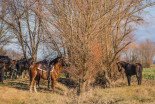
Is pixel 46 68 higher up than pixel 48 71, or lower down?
higher up

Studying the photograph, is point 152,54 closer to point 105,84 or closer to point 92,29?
point 105,84

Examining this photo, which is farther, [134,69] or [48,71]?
[134,69]

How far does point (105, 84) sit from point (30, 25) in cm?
853

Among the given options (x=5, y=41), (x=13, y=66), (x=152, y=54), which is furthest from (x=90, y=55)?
(x=152, y=54)

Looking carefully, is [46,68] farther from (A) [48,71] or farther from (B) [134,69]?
(B) [134,69]

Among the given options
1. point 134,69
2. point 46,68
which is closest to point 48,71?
point 46,68

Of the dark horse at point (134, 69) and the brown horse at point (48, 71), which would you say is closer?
the brown horse at point (48, 71)

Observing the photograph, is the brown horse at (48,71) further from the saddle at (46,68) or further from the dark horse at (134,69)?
the dark horse at (134,69)

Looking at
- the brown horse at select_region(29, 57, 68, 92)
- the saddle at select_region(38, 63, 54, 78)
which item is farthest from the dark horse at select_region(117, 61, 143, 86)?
the saddle at select_region(38, 63, 54, 78)

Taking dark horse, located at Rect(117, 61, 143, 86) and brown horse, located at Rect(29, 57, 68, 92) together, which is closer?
brown horse, located at Rect(29, 57, 68, 92)

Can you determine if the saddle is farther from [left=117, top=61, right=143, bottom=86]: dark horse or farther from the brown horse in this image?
[left=117, top=61, right=143, bottom=86]: dark horse

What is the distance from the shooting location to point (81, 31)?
9078 millimetres

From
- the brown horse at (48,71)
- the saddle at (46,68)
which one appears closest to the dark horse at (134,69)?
the brown horse at (48,71)

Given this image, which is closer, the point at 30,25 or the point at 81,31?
the point at 81,31
